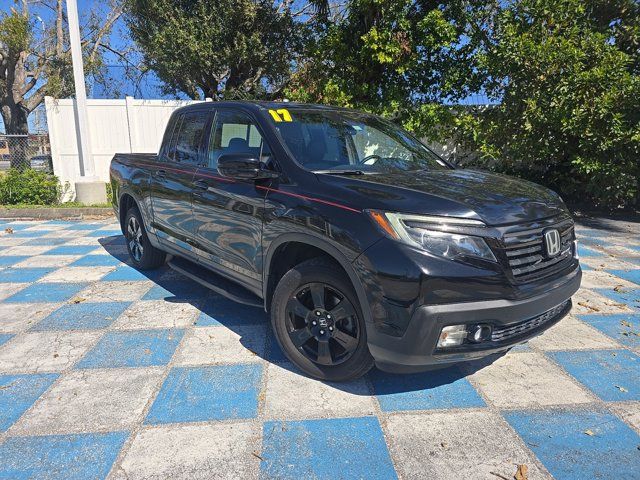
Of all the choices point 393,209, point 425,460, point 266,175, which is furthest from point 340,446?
point 266,175

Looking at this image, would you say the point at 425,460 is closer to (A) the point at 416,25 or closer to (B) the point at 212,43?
(A) the point at 416,25

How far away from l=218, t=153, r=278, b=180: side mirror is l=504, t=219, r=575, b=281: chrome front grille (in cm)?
159

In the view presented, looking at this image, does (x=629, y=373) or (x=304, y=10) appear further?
(x=304, y=10)

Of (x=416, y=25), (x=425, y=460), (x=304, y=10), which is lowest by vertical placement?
(x=425, y=460)

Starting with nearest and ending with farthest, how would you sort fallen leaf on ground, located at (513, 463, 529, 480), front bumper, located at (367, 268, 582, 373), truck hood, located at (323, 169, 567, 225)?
fallen leaf on ground, located at (513, 463, 529, 480) < front bumper, located at (367, 268, 582, 373) < truck hood, located at (323, 169, 567, 225)

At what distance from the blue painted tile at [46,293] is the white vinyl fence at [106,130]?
6.10 m

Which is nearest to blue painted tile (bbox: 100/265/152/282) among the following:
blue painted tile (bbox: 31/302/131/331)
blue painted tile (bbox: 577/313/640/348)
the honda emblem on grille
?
blue painted tile (bbox: 31/302/131/331)

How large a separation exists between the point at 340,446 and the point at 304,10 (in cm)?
1550

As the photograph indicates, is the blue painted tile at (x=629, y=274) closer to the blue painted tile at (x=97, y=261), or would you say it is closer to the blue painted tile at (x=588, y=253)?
the blue painted tile at (x=588, y=253)

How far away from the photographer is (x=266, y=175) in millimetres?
3080

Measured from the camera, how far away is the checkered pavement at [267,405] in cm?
228

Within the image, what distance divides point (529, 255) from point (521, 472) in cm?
114

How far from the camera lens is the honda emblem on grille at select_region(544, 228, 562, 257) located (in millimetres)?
2605

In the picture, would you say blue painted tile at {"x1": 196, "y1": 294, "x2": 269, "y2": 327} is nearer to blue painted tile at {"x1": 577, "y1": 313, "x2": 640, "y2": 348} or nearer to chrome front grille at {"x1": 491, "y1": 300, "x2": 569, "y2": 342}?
chrome front grille at {"x1": 491, "y1": 300, "x2": 569, "y2": 342}
